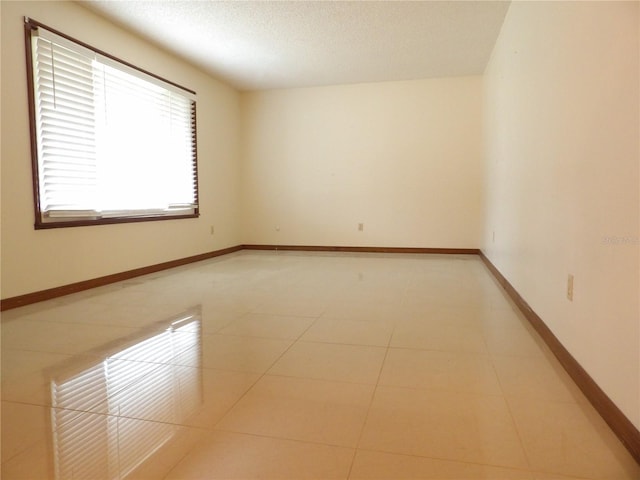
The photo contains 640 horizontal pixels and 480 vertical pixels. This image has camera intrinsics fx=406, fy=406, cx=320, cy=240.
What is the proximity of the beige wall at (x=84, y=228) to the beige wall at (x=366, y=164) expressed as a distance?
0.78 meters

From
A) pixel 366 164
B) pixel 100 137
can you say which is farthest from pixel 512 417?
pixel 366 164

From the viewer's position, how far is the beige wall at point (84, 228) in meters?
2.89

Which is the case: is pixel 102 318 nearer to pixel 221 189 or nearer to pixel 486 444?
pixel 486 444

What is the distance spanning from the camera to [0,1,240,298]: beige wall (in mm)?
2895

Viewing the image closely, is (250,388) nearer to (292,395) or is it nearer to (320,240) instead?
(292,395)

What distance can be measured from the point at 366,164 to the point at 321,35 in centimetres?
217

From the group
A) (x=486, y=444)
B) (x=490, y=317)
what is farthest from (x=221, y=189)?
(x=486, y=444)

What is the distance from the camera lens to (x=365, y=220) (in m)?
6.05

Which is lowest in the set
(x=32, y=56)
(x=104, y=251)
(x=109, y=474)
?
(x=109, y=474)

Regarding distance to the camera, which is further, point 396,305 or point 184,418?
point 396,305

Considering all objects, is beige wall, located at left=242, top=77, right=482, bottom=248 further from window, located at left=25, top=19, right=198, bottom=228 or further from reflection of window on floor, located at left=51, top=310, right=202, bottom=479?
reflection of window on floor, located at left=51, top=310, right=202, bottom=479

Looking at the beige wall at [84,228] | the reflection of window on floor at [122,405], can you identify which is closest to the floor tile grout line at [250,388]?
the reflection of window on floor at [122,405]

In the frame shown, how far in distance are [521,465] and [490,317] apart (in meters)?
1.59

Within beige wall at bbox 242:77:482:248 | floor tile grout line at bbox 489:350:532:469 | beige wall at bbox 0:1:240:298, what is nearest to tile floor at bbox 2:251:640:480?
floor tile grout line at bbox 489:350:532:469
